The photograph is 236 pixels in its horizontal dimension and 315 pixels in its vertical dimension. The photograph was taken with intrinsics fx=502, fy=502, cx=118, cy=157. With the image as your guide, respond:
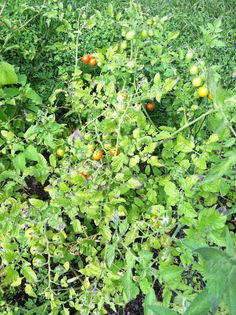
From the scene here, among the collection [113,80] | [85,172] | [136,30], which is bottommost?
[85,172]

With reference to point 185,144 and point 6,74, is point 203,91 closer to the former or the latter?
point 185,144

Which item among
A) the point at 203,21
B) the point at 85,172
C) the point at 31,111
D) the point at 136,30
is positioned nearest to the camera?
the point at 85,172

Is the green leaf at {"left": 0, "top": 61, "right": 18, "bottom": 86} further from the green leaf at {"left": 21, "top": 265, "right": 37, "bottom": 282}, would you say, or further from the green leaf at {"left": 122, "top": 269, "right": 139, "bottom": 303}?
the green leaf at {"left": 122, "top": 269, "right": 139, "bottom": 303}

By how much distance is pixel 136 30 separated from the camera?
1.85 m

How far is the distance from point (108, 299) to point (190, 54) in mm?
948

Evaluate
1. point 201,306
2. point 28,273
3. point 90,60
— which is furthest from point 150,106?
point 201,306

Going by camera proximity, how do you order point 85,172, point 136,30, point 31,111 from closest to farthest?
point 85,172 → point 136,30 → point 31,111

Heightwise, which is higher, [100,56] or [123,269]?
[100,56]

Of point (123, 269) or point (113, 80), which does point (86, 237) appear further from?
point (113, 80)

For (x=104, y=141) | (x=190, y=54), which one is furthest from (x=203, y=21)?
(x=104, y=141)

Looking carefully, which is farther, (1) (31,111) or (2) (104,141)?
(1) (31,111)

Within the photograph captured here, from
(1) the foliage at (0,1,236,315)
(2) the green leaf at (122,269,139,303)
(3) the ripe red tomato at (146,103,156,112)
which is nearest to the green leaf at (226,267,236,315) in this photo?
(1) the foliage at (0,1,236,315)

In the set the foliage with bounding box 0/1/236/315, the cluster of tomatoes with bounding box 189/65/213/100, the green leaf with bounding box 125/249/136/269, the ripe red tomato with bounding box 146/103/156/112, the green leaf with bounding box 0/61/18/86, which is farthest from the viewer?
the ripe red tomato with bounding box 146/103/156/112

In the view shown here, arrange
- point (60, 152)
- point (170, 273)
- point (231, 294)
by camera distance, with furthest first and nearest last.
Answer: point (60, 152) < point (170, 273) < point (231, 294)
